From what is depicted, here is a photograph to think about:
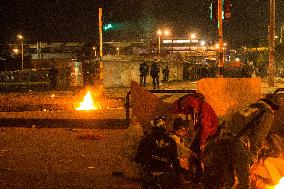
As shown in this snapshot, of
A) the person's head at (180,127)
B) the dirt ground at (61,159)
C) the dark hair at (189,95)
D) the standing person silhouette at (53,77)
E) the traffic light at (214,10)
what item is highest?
the traffic light at (214,10)

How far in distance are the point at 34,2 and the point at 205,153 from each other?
3017 inches

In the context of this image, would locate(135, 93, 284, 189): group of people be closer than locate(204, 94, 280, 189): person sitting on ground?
Yes

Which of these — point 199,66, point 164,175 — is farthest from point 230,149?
point 199,66

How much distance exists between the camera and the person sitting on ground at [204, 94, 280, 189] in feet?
21.1

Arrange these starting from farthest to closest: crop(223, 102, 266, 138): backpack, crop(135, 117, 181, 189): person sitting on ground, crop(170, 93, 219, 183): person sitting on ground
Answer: crop(170, 93, 219, 183): person sitting on ground
crop(223, 102, 266, 138): backpack
crop(135, 117, 181, 189): person sitting on ground

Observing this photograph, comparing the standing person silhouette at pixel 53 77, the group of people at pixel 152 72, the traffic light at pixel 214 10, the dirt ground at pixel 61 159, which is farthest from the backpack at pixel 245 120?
the standing person silhouette at pixel 53 77

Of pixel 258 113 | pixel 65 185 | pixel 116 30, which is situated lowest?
pixel 65 185

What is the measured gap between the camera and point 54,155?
34.5 ft

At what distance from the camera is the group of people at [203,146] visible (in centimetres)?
612

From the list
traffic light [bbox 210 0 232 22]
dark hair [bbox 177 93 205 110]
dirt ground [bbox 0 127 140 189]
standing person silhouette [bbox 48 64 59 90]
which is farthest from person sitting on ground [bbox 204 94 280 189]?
standing person silhouette [bbox 48 64 59 90]

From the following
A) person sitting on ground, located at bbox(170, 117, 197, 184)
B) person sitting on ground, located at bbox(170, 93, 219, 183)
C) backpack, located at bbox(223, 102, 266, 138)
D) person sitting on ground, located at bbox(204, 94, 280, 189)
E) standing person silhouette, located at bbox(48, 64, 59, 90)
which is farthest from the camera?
standing person silhouette, located at bbox(48, 64, 59, 90)

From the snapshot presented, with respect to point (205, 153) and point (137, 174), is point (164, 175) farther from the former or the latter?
point (137, 174)

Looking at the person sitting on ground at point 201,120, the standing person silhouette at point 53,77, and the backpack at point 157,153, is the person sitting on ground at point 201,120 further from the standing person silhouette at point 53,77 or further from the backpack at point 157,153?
the standing person silhouette at point 53,77

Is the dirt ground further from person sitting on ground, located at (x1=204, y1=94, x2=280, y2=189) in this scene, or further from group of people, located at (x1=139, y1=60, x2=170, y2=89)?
group of people, located at (x1=139, y1=60, x2=170, y2=89)
